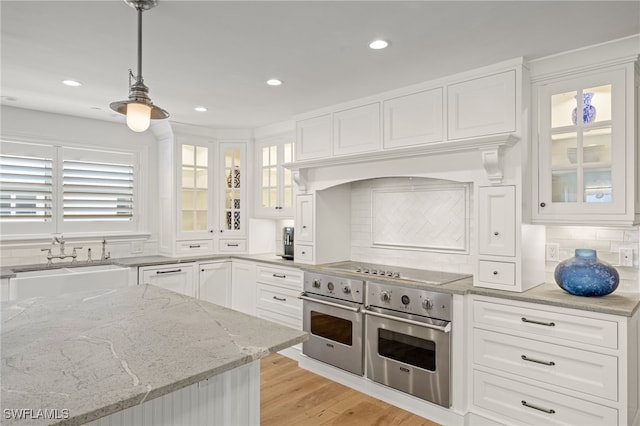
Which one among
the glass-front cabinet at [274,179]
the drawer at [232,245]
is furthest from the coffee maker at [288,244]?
the drawer at [232,245]

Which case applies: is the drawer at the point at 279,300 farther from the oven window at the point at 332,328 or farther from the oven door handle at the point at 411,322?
the oven door handle at the point at 411,322

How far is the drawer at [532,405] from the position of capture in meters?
2.24

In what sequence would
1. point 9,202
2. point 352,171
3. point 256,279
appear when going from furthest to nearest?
1. point 256,279
2. point 9,202
3. point 352,171

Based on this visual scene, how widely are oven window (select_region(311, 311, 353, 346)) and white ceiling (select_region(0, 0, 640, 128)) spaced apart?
1937 mm

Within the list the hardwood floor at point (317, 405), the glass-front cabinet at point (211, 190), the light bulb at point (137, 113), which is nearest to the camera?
the light bulb at point (137, 113)

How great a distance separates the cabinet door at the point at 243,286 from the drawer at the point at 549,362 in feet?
8.18

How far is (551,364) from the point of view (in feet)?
7.77

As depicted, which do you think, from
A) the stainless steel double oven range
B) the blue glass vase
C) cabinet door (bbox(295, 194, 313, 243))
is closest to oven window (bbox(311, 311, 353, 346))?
the stainless steel double oven range

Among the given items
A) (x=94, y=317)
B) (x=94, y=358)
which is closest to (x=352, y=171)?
(x=94, y=317)

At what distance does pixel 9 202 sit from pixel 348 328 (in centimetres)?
343

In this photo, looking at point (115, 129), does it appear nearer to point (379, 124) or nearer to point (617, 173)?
point (379, 124)

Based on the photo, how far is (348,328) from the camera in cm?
334

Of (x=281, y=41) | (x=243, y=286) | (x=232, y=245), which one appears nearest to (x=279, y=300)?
(x=243, y=286)

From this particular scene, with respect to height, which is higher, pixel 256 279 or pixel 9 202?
pixel 9 202
